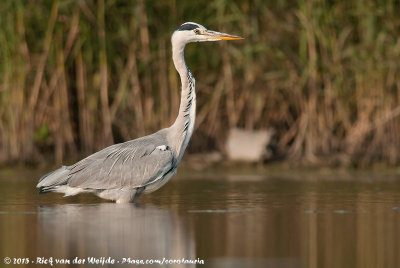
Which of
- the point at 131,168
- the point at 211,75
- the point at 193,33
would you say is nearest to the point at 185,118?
the point at 131,168

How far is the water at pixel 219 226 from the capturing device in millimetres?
5348

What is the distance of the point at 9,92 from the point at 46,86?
1.91 ft

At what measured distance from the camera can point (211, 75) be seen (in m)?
12.9

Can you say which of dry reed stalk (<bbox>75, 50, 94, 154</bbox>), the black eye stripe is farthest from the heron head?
dry reed stalk (<bbox>75, 50, 94, 154</bbox>)

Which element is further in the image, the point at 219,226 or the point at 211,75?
the point at 211,75

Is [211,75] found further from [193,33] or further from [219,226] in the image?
[219,226]

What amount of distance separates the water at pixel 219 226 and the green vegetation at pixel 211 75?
2385 mm

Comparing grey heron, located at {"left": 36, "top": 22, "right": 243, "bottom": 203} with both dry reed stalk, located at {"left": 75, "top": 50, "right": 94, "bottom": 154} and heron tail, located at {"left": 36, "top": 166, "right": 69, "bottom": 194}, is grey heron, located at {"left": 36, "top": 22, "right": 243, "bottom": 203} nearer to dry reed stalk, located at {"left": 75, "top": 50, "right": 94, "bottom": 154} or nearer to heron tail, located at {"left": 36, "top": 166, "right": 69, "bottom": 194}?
heron tail, located at {"left": 36, "top": 166, "right": 69, "bottom": 194}

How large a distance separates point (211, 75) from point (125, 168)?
5160mm

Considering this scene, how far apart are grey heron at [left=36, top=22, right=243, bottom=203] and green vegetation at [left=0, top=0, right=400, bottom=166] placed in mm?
3813

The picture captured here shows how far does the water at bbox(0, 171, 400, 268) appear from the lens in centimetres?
535

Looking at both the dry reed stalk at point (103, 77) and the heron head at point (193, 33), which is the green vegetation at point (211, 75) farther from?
the heron head at point (193, 33)

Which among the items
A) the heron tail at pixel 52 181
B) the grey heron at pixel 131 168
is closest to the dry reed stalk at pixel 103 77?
the grey heron at pixel 131 168

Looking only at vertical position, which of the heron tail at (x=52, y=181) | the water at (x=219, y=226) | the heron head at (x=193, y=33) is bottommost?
the water at (x=219, y=226)
